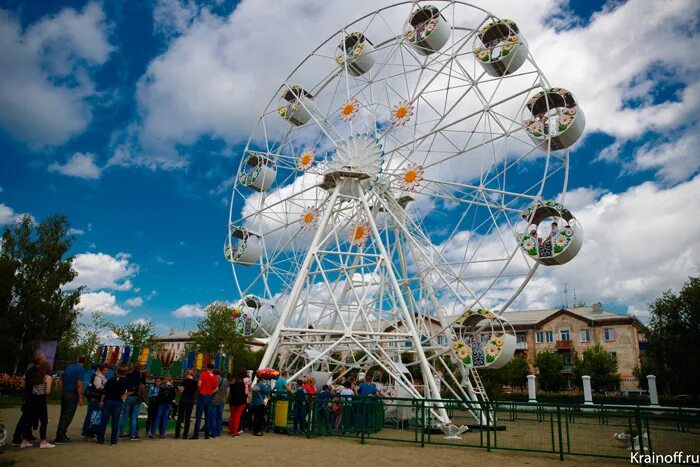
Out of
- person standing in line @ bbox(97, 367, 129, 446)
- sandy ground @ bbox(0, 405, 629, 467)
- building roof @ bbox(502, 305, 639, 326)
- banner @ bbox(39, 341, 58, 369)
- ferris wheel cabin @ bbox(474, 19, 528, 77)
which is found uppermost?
ferris wheel cabin @ bbox(474, 19, 528, 77)

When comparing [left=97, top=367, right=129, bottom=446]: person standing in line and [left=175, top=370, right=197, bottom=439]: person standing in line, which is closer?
[left=97, top=367, right=129, bottom=446]: person standing in line

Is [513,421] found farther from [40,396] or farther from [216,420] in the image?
[40,396]

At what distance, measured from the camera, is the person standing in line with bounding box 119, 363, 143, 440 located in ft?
34.6

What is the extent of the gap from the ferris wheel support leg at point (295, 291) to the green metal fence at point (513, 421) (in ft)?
11.0

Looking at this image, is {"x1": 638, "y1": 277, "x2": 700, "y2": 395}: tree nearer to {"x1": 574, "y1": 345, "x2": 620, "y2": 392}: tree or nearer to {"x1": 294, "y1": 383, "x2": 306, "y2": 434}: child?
{"x1": 574, "y1": 345, "x2": 620, "y2": 392}: tree

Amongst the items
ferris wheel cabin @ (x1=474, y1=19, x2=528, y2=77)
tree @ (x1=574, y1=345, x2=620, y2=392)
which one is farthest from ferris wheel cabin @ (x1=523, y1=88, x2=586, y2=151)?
tree @ (x1=574, y1=345, x2=620, y2=392)

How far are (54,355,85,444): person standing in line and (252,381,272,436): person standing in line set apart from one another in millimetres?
4251

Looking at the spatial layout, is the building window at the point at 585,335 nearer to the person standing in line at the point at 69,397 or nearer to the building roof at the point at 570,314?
the building roof at the point at 570,314

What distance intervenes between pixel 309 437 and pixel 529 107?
42.5 feet

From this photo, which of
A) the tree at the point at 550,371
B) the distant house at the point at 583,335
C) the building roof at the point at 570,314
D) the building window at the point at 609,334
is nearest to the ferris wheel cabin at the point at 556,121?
the tree at the point at 550,371

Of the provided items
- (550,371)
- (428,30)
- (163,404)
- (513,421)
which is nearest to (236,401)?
A: (163,404)

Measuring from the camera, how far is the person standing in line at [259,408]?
41.8ft

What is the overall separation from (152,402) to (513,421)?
9.62 meters

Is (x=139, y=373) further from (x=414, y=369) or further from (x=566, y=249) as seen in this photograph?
(x=414, y=369)
